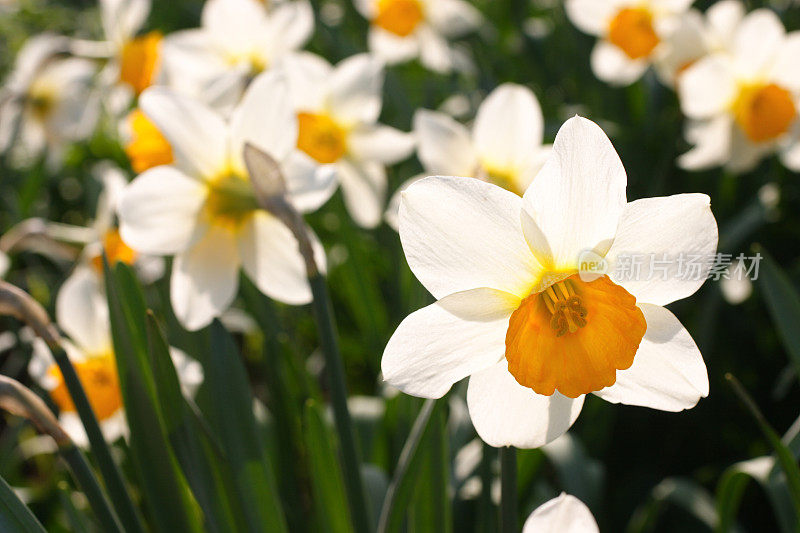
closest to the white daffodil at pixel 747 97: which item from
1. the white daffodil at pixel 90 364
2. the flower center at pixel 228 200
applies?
the flower center at pixel 228 200

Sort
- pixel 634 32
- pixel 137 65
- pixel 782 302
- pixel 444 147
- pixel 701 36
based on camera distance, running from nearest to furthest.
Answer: pixel 782 302 → pixel 444 147 → pixel 701 36 → pixel 634 32 → pixel 137 65

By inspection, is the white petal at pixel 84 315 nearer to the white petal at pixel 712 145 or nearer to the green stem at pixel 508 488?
the green stem at pixel 508 488

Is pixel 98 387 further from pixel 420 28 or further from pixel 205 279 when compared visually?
pixel 420 28

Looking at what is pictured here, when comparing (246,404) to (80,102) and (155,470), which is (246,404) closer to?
(155,470)

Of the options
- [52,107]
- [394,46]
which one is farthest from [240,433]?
[394,46]

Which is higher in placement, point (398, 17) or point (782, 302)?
point (398, 17)

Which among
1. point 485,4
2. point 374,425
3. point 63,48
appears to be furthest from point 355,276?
point 485,4

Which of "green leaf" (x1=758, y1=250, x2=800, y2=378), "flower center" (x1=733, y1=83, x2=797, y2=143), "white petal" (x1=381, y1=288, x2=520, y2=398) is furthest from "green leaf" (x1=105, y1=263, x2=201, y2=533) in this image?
"flower center" (x1=733, y1=83, x2=797, y2=143)
